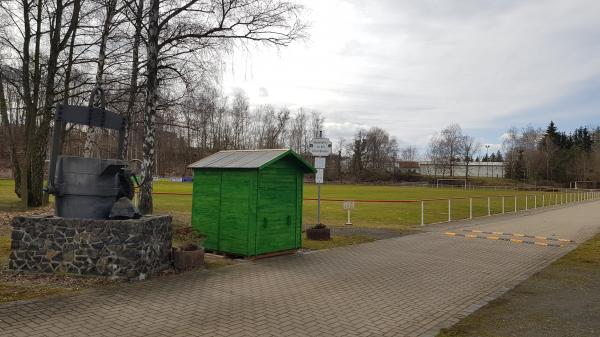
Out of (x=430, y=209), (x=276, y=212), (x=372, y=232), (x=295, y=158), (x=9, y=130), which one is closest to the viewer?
(x=276, y=212)

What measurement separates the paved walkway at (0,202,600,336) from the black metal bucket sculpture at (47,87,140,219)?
1584 millimetres

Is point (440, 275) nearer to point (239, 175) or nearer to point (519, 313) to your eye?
point (519, 313)

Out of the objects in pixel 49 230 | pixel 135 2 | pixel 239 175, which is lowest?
pixel 49 230

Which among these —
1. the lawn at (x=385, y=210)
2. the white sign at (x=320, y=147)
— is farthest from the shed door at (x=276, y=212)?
the lawn at (x=385, y=210)

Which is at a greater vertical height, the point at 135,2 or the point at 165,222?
the point at 135,2

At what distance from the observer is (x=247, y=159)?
34.7 feet

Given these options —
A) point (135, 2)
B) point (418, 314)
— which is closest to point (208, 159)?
point (135, 2)

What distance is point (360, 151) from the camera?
111250 millimetres

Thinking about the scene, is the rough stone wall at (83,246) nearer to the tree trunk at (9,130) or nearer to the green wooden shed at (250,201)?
the green wooden shed at (250,201)

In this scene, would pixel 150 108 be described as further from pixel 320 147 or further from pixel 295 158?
pixel 320 147

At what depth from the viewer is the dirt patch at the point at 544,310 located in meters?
5.84

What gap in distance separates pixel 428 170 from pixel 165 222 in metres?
128

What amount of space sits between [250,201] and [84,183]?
3.20 m

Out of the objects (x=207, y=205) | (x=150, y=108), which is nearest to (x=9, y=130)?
(x=150, y=108)
